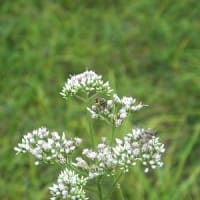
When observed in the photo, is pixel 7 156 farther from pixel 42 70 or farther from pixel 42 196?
pixel 42 70

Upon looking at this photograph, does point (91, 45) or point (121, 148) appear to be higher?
point (91, 45)

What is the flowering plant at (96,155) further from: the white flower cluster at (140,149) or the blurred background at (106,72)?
the blurred background at (106,72)

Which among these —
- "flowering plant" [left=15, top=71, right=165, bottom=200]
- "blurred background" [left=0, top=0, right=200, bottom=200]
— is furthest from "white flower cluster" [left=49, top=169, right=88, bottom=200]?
"blurred background" [left=0, top=0, right=200, bottom=200]

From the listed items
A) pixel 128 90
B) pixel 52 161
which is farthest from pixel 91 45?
pixel 52 161

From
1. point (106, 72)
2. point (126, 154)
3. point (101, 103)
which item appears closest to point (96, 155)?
point (126, 154)

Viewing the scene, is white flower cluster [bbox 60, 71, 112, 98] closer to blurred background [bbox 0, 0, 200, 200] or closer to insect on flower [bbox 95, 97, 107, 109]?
insect on flower [bbox 95, 97, 107, 109]

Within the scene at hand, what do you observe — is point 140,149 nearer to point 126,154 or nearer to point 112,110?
point 126,154
